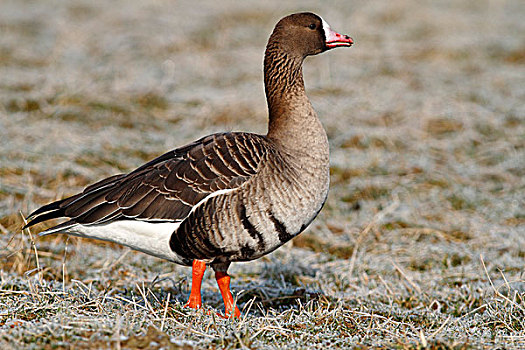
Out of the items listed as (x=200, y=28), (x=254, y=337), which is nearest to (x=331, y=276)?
(x=254, y=337)

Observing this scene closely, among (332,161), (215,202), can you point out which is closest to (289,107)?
(215,202)

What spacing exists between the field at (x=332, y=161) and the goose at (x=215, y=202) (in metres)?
0.45

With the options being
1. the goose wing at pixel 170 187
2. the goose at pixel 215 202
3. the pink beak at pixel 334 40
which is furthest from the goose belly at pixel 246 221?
the pink beak at pixel 334 40

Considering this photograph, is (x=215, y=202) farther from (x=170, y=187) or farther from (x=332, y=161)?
(x=332, y=161)

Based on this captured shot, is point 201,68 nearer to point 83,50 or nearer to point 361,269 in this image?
point 83,50

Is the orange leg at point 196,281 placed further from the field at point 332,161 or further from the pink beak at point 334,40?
the pink beak at point 334,40

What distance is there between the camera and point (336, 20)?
17844 mm

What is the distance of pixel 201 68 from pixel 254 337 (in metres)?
10.7

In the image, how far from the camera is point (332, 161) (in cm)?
1057

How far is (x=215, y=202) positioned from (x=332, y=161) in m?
5.60

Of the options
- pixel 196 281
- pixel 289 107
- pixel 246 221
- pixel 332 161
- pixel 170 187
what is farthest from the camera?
pixel 332 161

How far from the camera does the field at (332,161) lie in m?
4.92

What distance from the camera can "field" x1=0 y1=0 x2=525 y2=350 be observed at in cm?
492

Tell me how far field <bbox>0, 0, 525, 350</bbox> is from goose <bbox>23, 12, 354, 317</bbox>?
451mm
